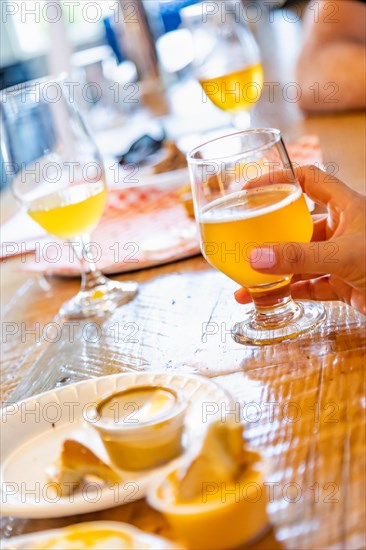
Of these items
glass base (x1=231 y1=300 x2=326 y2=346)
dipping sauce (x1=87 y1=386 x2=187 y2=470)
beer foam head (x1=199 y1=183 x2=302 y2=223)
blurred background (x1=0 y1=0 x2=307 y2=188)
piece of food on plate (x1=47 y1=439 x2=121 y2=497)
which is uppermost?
beer foam head (x1=199 y1=183 x2=302 y2=223)

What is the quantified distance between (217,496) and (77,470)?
15 cm

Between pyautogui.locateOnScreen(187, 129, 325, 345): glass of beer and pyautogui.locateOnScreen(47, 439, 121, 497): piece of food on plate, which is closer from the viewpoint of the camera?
pyautogui.locateOnScreen(47, 439, 121, 497): piece of food on plate

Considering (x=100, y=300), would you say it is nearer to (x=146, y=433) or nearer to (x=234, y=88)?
(x=146, y=433)

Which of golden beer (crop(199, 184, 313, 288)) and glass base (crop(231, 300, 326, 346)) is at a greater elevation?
golden beer (crop(199, 184, 313, 288))

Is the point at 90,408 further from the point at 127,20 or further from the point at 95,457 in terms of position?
the point at 127,20

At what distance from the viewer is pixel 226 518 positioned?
0.48 metres

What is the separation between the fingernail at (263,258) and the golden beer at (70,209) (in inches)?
15.4

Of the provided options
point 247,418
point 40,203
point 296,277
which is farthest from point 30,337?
point 247,418

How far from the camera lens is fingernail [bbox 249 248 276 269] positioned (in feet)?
2.44

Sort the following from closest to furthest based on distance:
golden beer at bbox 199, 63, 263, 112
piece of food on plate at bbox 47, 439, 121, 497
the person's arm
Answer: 1. piece of food on plate at bbox 47, 439, 121, 497
2. golden beer at bbox 199, 63, 263, 112
3. the person's arm

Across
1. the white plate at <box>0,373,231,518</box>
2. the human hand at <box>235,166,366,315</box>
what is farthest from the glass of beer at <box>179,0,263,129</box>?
the white plate at <box>0,373,231,518</box>

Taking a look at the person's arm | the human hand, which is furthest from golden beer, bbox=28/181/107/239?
the person's arm

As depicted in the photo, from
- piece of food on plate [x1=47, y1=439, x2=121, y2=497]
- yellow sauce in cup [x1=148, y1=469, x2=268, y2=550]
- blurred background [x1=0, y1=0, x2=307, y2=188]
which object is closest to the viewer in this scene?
yellow sauce in cup [x1=148, y1=469, x2=268, y2=550]

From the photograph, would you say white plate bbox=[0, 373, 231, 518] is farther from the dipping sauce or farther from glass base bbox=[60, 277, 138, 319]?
glass base bbox=[60, 277, 138, 319]
